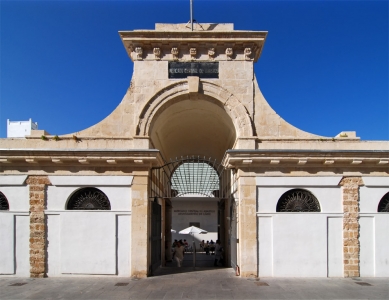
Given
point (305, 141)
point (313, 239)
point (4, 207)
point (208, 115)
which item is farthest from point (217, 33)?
point (4, 207)

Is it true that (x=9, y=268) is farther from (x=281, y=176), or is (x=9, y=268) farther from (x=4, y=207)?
(x=281, y=176)

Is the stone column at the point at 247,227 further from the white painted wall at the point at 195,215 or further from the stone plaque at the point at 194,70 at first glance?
the white painted wall at the point at 195,215

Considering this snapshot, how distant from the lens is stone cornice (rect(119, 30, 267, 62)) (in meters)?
12.5

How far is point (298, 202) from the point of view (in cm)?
1203

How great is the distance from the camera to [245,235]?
38.6ft

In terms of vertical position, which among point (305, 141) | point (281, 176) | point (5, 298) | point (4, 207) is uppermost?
point (305, 141)

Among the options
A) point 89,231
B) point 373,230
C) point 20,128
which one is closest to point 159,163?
point 89,231

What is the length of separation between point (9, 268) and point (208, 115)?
862 centimetres

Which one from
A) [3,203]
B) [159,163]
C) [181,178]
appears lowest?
[3,203]

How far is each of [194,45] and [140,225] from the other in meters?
6.24

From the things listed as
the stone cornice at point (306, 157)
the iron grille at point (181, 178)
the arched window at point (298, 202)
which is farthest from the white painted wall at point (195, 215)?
the stone cornice at point (306, 157)

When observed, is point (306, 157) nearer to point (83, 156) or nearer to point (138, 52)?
point (138, 52)

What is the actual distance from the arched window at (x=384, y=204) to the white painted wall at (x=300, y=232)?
1289 mm

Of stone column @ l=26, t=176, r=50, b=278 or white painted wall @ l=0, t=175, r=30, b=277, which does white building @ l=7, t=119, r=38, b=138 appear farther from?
stone column @ l=26, t=176, r=50, b=278
